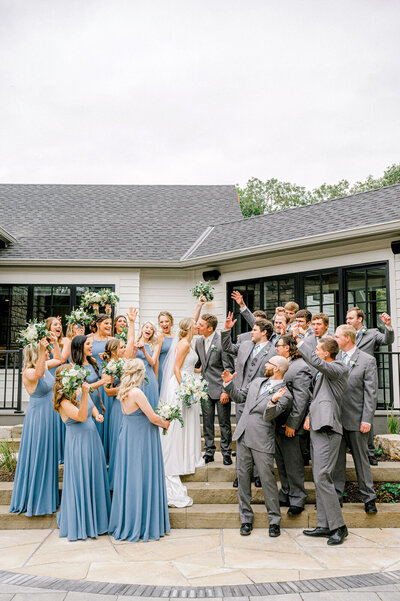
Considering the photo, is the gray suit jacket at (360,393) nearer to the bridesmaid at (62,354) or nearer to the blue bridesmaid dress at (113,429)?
the blue bridesmaid dress at (113,429)

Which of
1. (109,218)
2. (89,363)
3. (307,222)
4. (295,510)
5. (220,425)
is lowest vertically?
(295,510)

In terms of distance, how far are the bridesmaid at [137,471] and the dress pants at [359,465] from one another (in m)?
1.83

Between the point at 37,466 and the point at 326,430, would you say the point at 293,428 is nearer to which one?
the point at 326,430

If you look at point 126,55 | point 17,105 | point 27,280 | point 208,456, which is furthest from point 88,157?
point 208,456

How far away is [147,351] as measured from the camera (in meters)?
6.16

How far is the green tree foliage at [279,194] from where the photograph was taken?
3744 centimetres

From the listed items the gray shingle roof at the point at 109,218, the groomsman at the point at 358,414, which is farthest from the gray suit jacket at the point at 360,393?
the gray shingle roof at the point at 109,218

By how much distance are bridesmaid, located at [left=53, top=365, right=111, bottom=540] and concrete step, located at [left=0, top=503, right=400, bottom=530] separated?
1.79 ft

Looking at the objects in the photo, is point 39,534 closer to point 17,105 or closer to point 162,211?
point 162,211

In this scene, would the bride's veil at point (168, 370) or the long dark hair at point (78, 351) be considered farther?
the bride's veil at point (168, 370)

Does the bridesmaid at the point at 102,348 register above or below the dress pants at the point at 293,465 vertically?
above

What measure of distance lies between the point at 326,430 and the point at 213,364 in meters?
1.88

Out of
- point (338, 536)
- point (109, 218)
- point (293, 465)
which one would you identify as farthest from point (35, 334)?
point (109, 218)

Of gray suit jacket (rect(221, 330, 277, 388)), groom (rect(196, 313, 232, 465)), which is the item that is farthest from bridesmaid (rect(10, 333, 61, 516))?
gray suit jacket (rect(221, 330, 277, 388))
